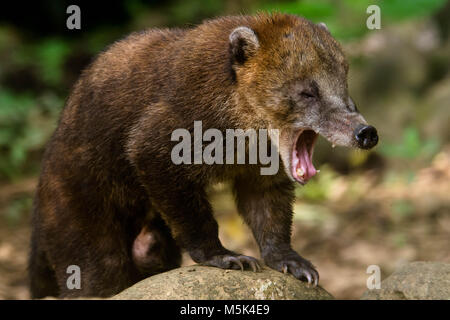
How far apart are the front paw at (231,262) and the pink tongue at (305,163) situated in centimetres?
82

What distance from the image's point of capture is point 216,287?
17.1 ft

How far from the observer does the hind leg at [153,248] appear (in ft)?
20.7

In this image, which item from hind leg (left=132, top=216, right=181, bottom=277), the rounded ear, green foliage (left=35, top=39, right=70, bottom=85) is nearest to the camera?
the rounded ear

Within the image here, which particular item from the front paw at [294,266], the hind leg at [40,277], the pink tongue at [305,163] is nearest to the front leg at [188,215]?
the front paw at [294,266]

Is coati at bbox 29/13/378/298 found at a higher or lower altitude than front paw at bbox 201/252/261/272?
higher

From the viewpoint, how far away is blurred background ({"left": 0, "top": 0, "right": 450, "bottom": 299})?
30.2 ft

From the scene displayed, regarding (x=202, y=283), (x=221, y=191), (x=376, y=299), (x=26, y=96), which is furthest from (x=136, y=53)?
(x=26, y=96)

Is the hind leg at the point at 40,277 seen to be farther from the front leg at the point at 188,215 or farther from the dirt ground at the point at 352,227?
the front leg at the point at 188,215

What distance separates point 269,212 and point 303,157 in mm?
662

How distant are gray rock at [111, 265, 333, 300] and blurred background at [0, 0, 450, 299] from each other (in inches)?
106

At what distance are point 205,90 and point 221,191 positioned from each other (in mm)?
5430

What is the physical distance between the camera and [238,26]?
19.4 ft

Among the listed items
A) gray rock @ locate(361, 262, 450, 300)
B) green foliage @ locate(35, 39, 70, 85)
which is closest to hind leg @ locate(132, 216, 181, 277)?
gray rock @ locate(361, 262, 450, 300)

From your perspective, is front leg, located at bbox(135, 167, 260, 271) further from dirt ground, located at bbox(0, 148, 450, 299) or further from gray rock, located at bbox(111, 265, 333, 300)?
dirt ground, located at bbox(0, 148, 450, 299)
